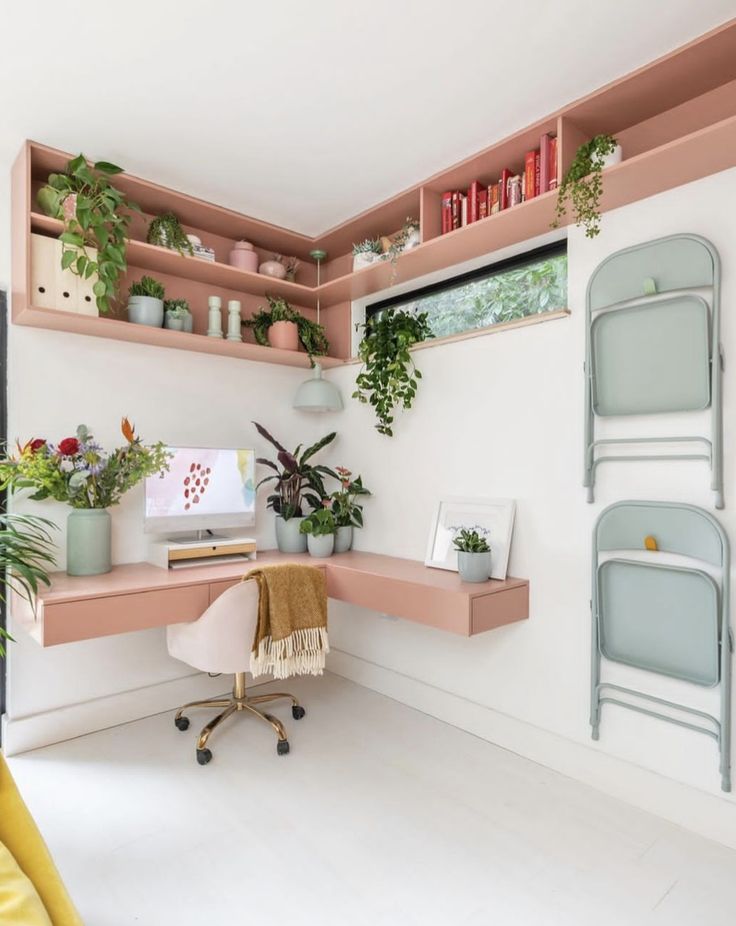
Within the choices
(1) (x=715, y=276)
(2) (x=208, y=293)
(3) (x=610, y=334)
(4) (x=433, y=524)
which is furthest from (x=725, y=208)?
(2) (x=208, y=293)

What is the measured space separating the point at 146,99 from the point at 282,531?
7.13ft

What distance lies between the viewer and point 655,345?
7.06ft

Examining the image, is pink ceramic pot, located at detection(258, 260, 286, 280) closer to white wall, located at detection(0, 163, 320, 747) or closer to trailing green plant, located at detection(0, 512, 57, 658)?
white wall, located at detection(0, 163, 320, 747)

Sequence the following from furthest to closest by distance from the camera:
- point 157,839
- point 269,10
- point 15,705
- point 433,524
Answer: point 433,524
point 15,705
point 157,839
point 269,10

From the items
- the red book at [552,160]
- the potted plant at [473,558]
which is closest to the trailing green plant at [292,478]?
the potted plant at [473,558]

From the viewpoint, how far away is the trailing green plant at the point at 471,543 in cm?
255

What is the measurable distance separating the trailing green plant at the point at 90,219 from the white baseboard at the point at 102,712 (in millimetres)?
1896

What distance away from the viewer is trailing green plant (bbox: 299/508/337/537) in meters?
3.18

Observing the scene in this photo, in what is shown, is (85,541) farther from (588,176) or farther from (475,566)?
(588,176)

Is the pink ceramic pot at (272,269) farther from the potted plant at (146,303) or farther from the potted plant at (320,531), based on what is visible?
the potted plant at (320,531)

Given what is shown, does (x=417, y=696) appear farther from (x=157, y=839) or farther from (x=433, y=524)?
(x=157, y=839)

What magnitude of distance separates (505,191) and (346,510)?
184cm

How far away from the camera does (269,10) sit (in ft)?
5.86

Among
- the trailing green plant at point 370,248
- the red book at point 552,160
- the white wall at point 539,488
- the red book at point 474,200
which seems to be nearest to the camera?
the white wall at point 539,488
